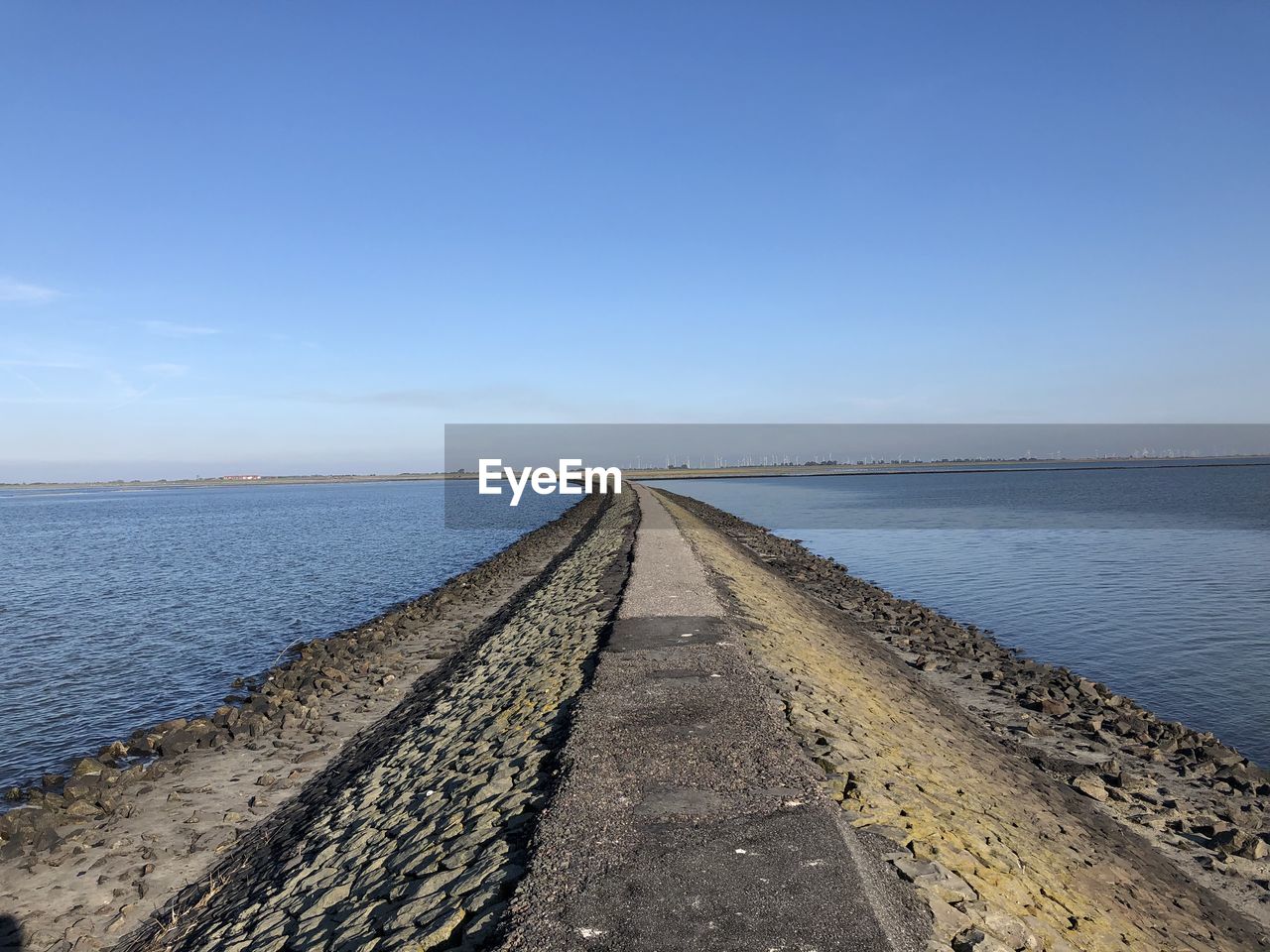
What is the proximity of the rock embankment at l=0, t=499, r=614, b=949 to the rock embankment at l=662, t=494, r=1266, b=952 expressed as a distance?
6.50 meters

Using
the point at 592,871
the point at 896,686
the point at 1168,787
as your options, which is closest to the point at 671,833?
the point at 592,871

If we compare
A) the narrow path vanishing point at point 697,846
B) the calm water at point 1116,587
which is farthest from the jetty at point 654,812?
the calm water at point 1116,587

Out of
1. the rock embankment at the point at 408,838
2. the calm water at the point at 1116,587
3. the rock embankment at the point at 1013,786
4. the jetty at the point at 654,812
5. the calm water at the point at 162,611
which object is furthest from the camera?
the calm water at the point at 1116,587

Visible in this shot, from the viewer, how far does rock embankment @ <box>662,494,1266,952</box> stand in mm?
5812

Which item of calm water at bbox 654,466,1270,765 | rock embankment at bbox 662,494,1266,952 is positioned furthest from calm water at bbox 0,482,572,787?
calm water at bbox 654,466,1270,765

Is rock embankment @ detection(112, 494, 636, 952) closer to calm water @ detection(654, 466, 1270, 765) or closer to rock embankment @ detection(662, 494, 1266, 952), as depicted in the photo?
rock embankment @ detection(662, 494, 1266, 952)

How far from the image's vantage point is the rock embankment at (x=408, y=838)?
553cm

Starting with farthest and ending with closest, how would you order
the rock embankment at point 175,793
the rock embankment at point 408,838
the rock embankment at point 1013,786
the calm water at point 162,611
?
the calm water at point 162,611 < the rock embankment at point 175,793 < the rock embankment at point 1013,786 < the rock embankment at point 408,838

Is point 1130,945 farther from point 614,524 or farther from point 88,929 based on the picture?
point 614,524

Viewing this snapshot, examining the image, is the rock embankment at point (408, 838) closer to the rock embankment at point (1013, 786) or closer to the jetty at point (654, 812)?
the jetty at point (654, 812)

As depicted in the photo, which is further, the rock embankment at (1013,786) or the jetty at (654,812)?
the rock embankment at (1013,786)

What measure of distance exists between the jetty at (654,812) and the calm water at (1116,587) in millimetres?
2333

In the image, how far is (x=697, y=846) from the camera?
17.9ft

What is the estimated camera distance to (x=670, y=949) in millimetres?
4324
